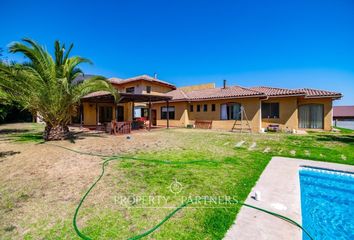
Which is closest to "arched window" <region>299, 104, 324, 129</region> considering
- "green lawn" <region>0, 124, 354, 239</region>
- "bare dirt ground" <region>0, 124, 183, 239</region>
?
"green lawn" <region>0, 124, 354, 239</region>

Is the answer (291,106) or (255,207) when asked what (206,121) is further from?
(255,207)

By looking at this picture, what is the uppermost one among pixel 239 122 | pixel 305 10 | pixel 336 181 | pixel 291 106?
pixel 305 10

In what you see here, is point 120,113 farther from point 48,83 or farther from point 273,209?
point 273,209

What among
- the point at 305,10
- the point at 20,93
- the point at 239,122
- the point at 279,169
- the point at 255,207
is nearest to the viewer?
the point at 255,207

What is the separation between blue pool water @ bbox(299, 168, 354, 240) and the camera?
3.62 metres

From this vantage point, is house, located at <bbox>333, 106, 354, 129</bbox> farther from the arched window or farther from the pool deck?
the pool deck

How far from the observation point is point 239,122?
18922mm

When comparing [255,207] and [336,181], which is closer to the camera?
[255,207]

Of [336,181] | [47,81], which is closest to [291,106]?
[336,181]

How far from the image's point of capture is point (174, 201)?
4.08m

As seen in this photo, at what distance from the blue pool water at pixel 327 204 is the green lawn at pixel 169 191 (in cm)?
130

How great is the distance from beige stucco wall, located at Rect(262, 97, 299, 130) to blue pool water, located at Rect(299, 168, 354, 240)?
12061mm

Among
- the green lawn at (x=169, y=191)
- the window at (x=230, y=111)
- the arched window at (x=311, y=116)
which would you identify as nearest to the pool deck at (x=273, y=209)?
the green lawn at (x=169, y=191)

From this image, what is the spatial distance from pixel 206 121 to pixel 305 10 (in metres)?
12.8
